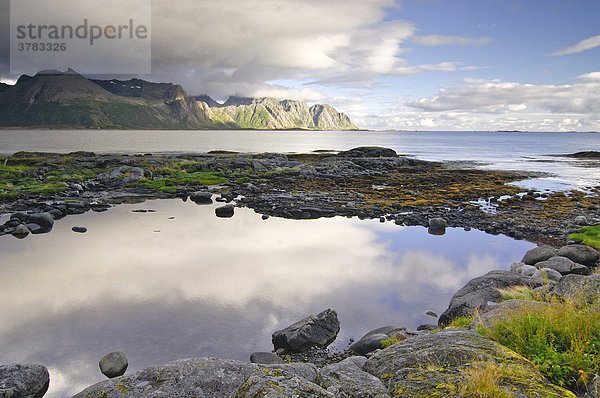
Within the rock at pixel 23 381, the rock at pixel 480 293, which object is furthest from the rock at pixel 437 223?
the rock at pixel 23 381

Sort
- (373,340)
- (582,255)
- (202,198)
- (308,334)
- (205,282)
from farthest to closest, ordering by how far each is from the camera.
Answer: (202,198)
(582,255)
(205,282)
(308,334)
(373,340)

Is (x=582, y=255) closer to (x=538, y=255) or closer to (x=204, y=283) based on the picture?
(x=538, y=255)

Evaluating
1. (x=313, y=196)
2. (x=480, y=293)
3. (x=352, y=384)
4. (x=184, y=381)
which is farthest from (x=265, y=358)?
(x=313, y=196)

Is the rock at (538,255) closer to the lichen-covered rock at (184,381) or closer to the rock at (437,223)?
the rock at (437,223)

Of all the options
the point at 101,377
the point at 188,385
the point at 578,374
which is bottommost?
the point at 101,377

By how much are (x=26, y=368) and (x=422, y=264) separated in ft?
57.4

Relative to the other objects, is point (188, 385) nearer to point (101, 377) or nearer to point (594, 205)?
point (101, 377)

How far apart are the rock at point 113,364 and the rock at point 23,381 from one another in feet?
4.42

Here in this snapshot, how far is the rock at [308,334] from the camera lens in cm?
1141

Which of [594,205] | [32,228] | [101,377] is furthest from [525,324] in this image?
[594,205]

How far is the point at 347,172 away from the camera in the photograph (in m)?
60.4

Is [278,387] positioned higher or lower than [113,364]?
higher

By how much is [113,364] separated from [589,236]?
27.4 metres

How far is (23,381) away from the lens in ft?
27.7
